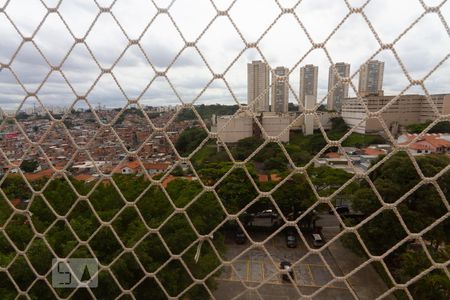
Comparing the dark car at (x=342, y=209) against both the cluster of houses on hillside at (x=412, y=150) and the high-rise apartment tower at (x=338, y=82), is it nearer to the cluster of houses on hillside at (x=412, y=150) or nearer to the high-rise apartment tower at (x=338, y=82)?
the cluster of houses on hillside at (x=412, y=150)

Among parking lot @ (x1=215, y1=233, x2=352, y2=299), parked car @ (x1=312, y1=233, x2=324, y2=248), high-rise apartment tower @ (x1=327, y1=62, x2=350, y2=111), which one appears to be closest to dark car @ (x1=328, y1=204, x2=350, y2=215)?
parked car @ (x1=312, y1=233, x2=324, y2=248)

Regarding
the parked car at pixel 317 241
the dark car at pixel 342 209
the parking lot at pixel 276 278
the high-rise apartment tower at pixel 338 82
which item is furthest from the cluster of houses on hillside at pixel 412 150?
the parking lot at pixel 276 278

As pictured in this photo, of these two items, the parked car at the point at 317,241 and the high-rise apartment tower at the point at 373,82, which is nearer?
the high-rise apartment tower at the point at 373,82

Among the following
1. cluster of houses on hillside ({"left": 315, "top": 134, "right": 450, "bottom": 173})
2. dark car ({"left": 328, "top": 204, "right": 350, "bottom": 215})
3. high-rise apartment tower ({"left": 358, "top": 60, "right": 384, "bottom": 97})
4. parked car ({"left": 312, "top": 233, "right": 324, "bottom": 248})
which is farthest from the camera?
dark car ({"left": 328, "top": 204, "right": 350, "bottom": 215})

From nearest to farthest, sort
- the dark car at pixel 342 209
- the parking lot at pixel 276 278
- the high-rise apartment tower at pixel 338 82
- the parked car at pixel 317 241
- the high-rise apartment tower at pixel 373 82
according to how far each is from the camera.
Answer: the high-rise apartment tower at pixel 338 82 → the high-rise apartment tower at pixel 373 82 → the parking lot at pixel 276 278 → the parked car at pixel 317 241 → the dark car at pixel 342 209

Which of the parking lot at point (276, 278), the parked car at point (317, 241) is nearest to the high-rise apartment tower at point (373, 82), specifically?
the parking lot at point (276, 278)

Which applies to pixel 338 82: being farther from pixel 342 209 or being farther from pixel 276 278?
pixel 342 209

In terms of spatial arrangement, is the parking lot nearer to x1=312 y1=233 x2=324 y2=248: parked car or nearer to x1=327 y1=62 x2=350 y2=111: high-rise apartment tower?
x1=312 y1=233 x2=324 y2=248: parked car

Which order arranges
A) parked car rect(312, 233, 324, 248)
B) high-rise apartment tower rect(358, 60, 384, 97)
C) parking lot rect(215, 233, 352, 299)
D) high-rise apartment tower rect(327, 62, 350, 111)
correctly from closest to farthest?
high-rise apartment tower rect(327, 62, 350, 111) < high-rise apartment tower rect(358, 60, 384, 97) < parking lot rect(215, 233, 352, 299) < parked car rect(312, 233, 324, 248)

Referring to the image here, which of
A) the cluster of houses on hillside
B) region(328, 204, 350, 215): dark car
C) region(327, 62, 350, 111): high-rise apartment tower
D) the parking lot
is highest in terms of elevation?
region(327, 62, 350, 111): high-rise apartment tower

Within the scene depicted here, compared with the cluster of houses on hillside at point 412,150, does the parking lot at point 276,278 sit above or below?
below

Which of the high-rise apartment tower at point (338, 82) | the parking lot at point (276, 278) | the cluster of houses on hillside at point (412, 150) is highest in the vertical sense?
the high-rise apartment tower at point (338, 82)

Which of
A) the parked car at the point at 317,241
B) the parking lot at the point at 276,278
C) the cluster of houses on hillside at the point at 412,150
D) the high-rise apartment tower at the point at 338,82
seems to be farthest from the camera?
the parked car at the point at 317,241

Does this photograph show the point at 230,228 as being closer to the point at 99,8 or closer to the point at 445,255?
the point at 445,255
